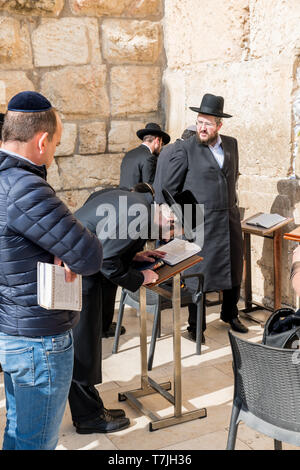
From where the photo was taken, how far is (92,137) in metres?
5.70

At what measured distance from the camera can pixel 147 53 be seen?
584 centimetres

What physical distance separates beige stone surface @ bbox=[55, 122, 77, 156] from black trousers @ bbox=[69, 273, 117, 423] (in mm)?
2865

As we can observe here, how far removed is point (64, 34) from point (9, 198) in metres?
4.03

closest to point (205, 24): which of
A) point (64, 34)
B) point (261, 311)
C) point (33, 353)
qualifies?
point (64, 34)

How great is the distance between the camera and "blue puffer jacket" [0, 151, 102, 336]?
70.9 inches

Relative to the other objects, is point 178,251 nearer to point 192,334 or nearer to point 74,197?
point 192,334

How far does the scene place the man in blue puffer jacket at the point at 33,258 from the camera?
1.81 m

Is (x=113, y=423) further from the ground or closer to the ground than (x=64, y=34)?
closer to the ground

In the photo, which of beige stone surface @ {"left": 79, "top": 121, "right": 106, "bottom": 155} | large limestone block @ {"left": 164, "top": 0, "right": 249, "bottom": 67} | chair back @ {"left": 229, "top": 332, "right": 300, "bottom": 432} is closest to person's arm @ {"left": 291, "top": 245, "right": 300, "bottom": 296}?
chair back @ {"left": 229, "top": 332, "right": 300, "bottom": 432}

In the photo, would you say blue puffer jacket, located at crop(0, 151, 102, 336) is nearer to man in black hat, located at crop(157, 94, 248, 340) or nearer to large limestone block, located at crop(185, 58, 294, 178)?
man in black hat, located at crop(157, 94, 248, 340)

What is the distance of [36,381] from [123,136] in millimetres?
4254

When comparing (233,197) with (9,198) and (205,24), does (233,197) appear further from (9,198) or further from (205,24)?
(9,198)

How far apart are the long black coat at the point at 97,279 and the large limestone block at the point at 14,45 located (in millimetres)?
2811

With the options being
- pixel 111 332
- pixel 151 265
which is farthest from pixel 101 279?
pixel 111 332
